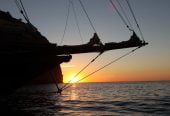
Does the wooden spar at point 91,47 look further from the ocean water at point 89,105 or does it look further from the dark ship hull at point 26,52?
the ocean water at point 89,105

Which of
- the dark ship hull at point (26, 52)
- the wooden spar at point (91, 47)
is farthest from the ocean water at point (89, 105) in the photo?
the wooden spar at point (91, 47)

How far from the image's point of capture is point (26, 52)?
16844 mm

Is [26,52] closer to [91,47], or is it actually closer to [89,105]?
[91,47]

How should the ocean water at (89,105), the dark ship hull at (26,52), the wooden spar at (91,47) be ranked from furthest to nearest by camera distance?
the ocean water at (89,105)
the dark ship hull at (26,52)
the wooden spar at (91,47)

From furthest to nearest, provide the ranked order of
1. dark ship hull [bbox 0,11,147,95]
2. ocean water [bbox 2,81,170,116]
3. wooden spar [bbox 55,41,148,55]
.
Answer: ocean water [bbox 2,81,170,116] < dark ship hull [bbox 0,11,147,95] < wooden spar [bbox 55,41,148,55]

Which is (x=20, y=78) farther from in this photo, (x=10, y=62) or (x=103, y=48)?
(x=103, y=48)

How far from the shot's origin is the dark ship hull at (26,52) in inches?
652

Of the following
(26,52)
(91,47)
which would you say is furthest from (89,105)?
(26,52)

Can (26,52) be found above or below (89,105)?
above

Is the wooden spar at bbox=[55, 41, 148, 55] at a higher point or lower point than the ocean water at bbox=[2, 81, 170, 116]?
higher

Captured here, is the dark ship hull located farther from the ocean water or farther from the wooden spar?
the ocean water

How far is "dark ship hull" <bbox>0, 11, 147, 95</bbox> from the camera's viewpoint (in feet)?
54.3

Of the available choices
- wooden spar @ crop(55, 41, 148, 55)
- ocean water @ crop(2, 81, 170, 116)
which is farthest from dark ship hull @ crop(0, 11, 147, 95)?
ocean water @ crop(2, 81, 170, 116)

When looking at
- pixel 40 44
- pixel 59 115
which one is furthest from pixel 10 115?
pixel 40 44
